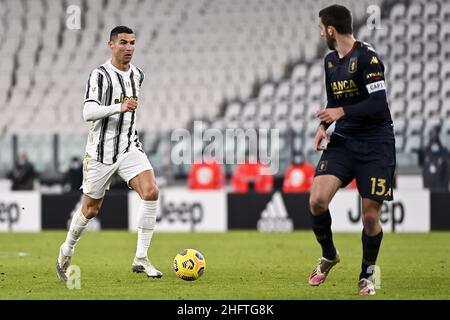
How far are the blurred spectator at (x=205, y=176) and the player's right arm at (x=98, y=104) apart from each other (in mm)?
10013

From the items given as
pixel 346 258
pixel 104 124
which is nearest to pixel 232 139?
pixel 346 258

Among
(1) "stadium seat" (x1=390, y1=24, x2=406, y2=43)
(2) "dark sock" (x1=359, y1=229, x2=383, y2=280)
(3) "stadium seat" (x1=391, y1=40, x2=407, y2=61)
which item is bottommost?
(2) "dark sock" (x1=359, y1=229, x2=383, y2=280)

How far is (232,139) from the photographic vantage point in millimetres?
20125

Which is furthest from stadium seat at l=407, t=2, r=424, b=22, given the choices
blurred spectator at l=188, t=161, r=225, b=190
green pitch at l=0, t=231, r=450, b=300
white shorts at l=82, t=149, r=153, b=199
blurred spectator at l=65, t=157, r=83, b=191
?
white shorts at l=82, t=149, r=153, b=199

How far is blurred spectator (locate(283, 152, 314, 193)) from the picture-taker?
17.6 metres

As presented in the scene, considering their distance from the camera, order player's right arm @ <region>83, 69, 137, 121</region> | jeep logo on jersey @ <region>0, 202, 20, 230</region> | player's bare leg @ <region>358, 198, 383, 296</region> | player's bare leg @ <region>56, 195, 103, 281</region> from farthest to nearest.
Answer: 1. jeep logo on jersey @ <region>0, 202, 20, 230</region>
2. player's bare leg @ <region>56, 195, 103, 281</region>
3. player's right arm @ <region>83, 69, 137, 121</region>
4. player's bare leg @ <region>358, 198, 383, 296</region>

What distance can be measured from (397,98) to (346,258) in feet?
34.5

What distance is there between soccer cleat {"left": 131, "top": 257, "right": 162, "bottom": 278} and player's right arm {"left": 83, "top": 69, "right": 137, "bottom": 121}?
4.47ft

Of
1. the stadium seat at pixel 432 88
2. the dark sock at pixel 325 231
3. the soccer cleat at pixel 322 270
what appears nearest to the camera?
the dark sock at pixel 325 231

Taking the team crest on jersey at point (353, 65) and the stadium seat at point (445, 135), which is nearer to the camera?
the team crest on jersey at point (353, 65)

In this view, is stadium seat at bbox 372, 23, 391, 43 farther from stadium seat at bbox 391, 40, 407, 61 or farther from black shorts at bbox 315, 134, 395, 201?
black shorts at bbox 315, 134, 395, 201

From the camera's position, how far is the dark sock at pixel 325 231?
7.25 m

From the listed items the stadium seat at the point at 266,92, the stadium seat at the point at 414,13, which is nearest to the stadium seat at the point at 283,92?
the stadium seat at the point at 266,92

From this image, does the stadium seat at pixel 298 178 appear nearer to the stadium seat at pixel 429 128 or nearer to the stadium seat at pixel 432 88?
the stadium seat at pixel 429 128
